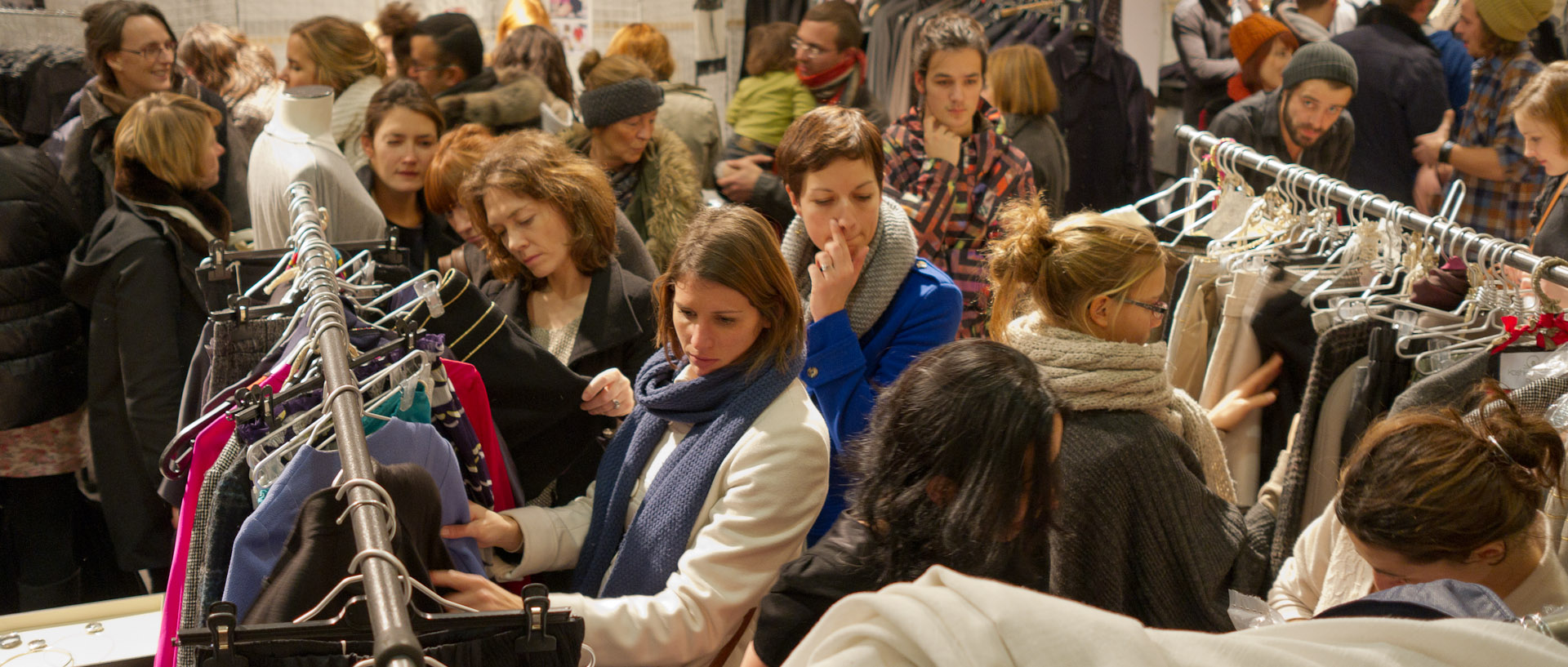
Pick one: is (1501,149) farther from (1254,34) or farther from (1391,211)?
(1391,211)

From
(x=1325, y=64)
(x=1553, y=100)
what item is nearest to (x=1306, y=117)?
(x=1325, y=64)

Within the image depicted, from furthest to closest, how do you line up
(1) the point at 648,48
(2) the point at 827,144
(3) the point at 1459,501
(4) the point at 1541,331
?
(1) the point at 648,48, (2) the point at 827,144, (4) the point at 1541,331, (3) the point at 1459,501

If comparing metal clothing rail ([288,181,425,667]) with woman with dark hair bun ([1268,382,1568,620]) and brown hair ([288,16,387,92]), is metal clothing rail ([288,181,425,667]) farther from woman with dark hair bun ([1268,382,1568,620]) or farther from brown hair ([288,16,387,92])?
brown hair ([288,16,387,92])

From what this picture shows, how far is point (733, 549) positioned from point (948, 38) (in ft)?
6.76

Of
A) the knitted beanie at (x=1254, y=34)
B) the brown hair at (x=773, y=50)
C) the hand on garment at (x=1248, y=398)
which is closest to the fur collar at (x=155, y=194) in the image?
the brown hair at (x=773, y=50)

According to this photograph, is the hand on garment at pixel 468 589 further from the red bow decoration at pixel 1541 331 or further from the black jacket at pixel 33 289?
the black jacket at pixel 33 289

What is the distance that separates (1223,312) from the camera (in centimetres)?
228

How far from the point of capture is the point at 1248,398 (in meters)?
2.21

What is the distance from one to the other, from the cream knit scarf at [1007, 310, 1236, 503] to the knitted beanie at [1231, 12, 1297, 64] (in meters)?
3.37

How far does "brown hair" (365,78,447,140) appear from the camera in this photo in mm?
3170

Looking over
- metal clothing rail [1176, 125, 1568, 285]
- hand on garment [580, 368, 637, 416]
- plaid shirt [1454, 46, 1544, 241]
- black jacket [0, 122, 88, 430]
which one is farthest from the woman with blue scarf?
plaid shirt [1454, 46, 1544, 241]

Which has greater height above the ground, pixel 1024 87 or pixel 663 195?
pixel 1024 87

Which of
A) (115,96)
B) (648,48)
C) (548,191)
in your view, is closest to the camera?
(548,191)

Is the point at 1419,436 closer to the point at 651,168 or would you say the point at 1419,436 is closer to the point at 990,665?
the point at 990,665
